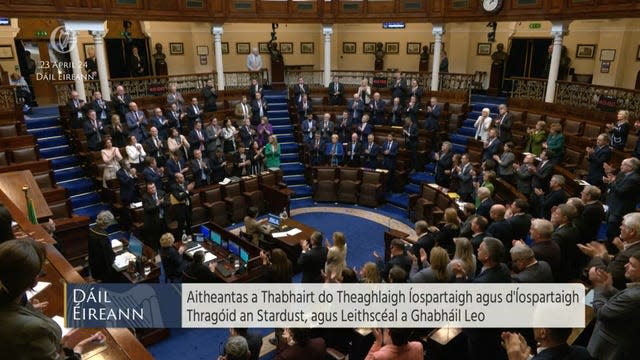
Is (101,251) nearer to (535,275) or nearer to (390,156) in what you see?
(535,275)

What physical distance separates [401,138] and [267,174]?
14.0 ft

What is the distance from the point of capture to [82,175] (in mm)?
11609

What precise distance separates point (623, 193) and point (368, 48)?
15239 millimetres

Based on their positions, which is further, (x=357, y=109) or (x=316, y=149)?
(x=357, y=109)

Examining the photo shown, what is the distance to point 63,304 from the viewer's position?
3531mm

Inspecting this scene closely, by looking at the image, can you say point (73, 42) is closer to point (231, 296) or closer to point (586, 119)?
point (231, 296)

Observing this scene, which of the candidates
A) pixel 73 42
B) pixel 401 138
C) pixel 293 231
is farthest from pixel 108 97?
pixel 401 138

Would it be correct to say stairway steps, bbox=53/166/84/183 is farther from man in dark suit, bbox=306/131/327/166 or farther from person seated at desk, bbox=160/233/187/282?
man in dark suit, bbox=306/131/327/166

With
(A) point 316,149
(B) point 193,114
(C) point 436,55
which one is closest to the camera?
(A) point 316,149

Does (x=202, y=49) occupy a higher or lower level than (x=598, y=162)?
higher

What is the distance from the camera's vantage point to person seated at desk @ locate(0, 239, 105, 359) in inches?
81.4

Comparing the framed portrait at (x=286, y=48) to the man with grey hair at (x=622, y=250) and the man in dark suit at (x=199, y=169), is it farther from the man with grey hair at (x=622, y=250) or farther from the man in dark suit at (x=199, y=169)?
the man with grey hair at (x=622, y=250)

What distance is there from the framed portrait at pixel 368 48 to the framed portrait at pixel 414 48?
1548 millimetres

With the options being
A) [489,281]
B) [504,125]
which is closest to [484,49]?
[504,125]
